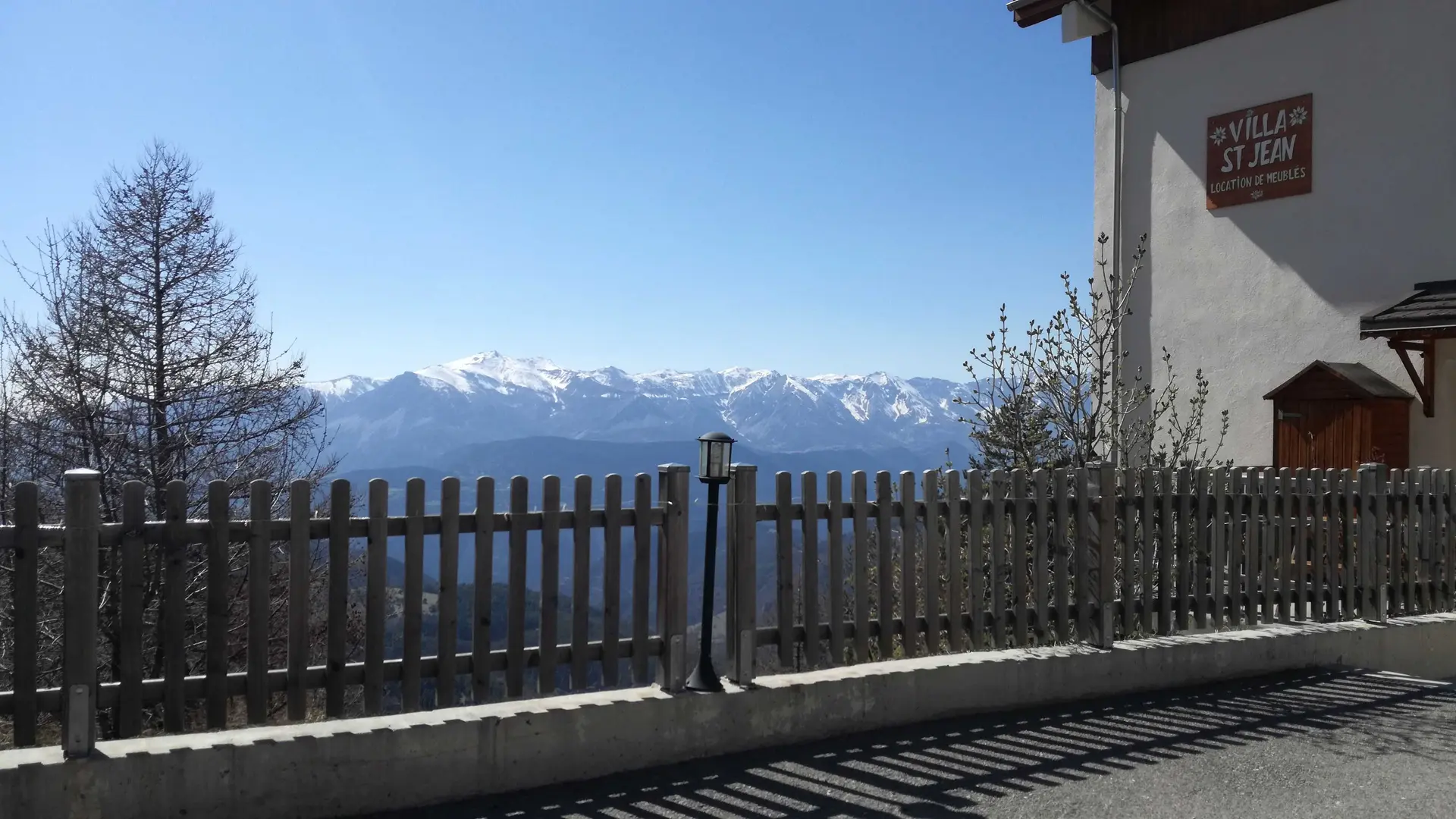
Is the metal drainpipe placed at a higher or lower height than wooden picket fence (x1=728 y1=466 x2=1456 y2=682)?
higher

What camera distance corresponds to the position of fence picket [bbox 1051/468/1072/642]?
702cm

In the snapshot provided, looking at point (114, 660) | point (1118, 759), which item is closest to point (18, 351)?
point (114, 660)

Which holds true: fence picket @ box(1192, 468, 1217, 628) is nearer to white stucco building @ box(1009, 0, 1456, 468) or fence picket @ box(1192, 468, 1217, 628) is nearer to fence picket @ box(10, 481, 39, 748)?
white stucco building @ box(1009, 0, 1456, 468)

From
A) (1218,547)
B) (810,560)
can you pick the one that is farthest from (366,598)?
(1218,547)

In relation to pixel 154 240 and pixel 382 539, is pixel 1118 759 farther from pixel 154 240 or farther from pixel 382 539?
pixel 154 240

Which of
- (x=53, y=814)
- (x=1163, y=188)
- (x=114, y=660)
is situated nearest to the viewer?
(x=53, y=814)

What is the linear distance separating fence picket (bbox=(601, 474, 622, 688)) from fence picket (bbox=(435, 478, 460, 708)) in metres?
0.72

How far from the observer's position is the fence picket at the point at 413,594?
4996mm

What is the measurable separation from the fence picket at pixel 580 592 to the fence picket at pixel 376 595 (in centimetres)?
89

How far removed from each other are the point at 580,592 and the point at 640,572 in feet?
1.15

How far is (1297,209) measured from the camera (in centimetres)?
1507

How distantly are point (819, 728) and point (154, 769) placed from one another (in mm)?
3079

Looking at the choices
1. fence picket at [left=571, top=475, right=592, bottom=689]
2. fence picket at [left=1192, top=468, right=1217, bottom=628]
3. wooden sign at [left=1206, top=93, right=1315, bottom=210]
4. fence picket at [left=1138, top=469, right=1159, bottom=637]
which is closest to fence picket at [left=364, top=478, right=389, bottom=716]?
fence picket at [left=571, top=475, right=592, bottom=689]

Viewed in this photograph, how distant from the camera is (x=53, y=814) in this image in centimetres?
402
